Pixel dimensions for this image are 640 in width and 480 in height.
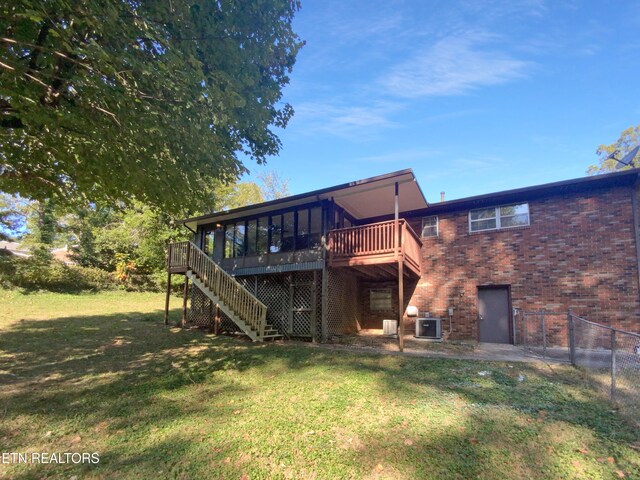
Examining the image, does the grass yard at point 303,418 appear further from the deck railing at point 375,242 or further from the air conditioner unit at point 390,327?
the air conditioner unit at point 390,327

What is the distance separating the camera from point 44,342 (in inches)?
377

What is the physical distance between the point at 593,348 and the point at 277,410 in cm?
856

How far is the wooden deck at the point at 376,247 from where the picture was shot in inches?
399

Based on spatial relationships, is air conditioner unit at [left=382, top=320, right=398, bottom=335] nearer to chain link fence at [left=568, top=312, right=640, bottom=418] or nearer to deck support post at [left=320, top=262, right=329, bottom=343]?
deck support post at [left=320, top=262, right=329, bottom=343]

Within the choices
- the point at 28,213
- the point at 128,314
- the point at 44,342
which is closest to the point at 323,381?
the point at 44,342

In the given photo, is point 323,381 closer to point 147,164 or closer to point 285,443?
point 285,443

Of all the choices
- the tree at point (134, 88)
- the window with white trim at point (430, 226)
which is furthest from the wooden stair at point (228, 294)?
the window with white trim at point (430, 226)

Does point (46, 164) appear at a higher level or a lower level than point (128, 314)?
higher

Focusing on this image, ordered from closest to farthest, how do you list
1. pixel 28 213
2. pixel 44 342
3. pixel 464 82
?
pixel 44 342 < pixel 464 82 < pixel 28 213

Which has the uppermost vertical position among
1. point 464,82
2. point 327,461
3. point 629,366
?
point 464,82

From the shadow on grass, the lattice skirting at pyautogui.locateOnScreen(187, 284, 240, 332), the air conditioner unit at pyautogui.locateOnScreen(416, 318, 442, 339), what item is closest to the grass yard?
the shadow on grass

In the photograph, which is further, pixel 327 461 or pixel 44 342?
pixel 44 342

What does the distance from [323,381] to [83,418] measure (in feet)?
13.0

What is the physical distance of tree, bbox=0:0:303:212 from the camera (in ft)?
17.2
